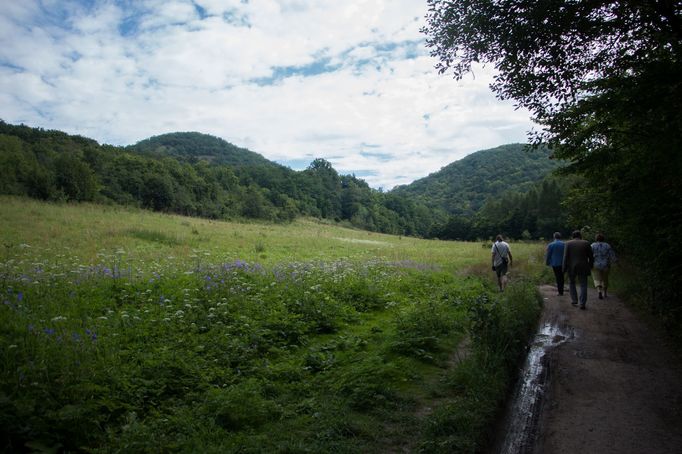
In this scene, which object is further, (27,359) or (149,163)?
(149,163)

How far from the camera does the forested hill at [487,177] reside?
5522 inches

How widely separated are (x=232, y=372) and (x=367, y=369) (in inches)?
83.5

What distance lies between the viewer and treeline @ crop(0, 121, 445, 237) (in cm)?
3631

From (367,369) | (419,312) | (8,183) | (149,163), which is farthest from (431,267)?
(149,163)

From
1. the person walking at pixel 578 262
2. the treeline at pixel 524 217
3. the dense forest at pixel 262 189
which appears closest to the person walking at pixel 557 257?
the person walking at pixel 578 262

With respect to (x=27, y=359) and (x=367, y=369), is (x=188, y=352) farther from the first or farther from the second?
(x=367, y=369)

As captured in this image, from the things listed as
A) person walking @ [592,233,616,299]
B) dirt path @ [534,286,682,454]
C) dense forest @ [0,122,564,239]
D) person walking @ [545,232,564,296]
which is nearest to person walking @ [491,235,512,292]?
person walking @ [545,232,564,296]

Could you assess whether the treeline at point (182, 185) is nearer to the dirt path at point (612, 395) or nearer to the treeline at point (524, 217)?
the dirt path at point (612, 395)

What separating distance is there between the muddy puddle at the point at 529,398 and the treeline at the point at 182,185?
33.2 m

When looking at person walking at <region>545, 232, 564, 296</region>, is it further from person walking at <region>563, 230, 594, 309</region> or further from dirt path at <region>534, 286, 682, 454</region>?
dirt path at <region>534, 286, 682, 454</region>

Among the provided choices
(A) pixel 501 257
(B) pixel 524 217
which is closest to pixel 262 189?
(B) pixel 524 217

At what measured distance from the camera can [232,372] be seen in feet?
19.2

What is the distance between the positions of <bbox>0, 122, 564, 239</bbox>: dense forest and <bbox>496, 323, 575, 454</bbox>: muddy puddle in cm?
461

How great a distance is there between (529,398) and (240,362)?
4704 millimetres
